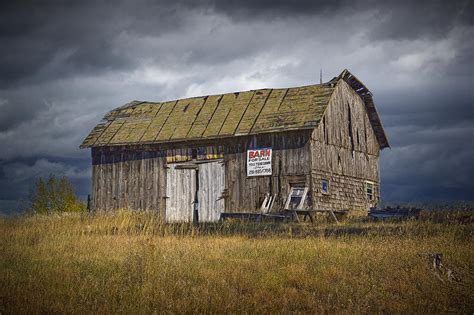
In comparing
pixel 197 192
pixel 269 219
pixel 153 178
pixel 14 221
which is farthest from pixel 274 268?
pixel 153 178

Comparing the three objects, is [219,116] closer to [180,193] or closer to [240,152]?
[240,152]

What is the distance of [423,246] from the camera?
40.0 feet

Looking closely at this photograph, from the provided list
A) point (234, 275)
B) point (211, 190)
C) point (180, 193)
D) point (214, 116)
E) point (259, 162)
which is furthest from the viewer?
point (214, 116)

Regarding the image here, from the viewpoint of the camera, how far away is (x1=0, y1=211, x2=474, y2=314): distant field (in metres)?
7.43

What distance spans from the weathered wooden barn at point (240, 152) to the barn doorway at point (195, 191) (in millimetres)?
54

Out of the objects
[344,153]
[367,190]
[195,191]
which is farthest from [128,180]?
[367,190]

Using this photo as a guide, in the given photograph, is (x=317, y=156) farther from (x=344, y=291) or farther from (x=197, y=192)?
(x=344, y=291)

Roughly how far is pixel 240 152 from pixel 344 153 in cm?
616

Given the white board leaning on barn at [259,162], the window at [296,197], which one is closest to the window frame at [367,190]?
the window at [296,197]

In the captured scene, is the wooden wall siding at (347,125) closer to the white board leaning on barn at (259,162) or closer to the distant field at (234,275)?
the white board leaning on barn at (259,162)

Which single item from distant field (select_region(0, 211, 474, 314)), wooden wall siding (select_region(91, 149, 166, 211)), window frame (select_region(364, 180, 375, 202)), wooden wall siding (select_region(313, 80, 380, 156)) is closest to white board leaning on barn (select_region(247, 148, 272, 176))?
wooden wall siding (select_region(313, 80, 380, 156))

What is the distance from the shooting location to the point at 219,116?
2772 centimetres

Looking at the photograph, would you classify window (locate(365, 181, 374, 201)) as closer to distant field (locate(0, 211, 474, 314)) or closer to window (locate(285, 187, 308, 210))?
window (locate(285, 187, 308, 210))

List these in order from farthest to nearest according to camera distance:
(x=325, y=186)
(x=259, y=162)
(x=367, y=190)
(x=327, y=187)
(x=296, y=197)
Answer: (x=367, y=190) → (x=327, y=187) → (x=325, y=186) → (x=259, y=162) → (x=296, y=197)
